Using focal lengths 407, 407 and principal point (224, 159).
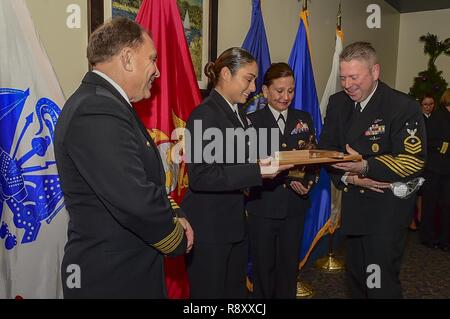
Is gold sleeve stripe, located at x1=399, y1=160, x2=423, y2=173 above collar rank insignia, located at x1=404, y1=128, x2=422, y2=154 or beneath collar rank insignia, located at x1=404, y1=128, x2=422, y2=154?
beneath

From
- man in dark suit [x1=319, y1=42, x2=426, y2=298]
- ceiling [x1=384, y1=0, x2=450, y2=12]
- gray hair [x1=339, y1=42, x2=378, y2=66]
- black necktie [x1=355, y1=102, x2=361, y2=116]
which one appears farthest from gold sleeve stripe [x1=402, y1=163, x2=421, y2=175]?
ceiling [x1=384, y1=0, x2=450, y2=12]

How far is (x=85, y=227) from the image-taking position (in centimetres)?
122

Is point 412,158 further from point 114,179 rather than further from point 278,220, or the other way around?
point 114,179

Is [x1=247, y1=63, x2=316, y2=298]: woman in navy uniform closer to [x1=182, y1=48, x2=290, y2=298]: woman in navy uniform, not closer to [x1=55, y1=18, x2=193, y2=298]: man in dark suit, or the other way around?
[x1=182, y1=48, x2=290, y2=298]: woman in navy uniform

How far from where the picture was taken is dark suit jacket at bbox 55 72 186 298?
111 cm

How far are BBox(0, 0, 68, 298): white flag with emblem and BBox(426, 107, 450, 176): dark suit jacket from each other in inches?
150

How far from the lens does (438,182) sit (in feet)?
14.5

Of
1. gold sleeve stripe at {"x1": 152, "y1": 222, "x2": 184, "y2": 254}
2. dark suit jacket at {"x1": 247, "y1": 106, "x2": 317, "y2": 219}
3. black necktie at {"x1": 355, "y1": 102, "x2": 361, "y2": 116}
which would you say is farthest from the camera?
dark suit jacket at {"x1": 247, "y1": 106, "x2": 317, "y2": 219}

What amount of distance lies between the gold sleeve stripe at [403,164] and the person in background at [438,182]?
281 cm

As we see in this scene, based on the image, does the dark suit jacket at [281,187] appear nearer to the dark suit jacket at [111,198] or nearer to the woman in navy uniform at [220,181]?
the woman in navy uniform at [220,181]

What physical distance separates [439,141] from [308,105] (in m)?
1.84

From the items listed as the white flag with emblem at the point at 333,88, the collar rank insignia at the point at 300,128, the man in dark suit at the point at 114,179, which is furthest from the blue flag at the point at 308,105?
the man in dark suit at the point at 114,179
